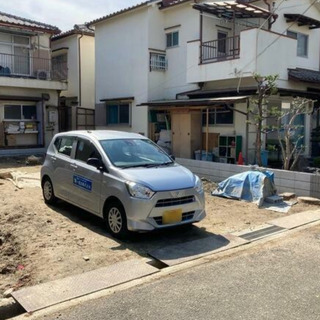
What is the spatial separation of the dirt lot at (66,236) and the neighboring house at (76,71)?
12.6 metres

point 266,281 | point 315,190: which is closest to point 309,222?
point 315,190

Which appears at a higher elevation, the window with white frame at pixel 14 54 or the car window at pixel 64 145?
the window with white frame at pixel 14 54

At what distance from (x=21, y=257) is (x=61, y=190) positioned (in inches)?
90.9

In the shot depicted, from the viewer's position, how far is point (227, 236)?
21.4 ft

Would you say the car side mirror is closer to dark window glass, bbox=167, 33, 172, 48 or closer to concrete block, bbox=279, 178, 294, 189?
concrete block, bbox=279, 178, 294, 189

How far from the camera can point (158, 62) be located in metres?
17.6

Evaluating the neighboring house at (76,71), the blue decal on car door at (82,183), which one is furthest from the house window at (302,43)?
the blue decal on car door at (82,183)

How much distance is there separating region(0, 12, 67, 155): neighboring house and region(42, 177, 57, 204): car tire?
1032 cm

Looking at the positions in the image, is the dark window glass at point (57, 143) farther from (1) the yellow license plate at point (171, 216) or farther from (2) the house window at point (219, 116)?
(2) the house window at point (219, 116)

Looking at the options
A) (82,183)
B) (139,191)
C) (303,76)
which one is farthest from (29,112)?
(139,191)

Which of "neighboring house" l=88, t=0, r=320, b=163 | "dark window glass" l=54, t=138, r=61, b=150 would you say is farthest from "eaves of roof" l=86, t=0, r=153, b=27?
"dark window glass" l=54, t=138, r=61, b=150

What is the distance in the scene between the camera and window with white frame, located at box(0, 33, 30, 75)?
18.2m

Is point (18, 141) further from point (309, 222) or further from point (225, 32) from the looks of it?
point (309, 222)

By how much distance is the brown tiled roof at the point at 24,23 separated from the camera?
17719 millimetres
